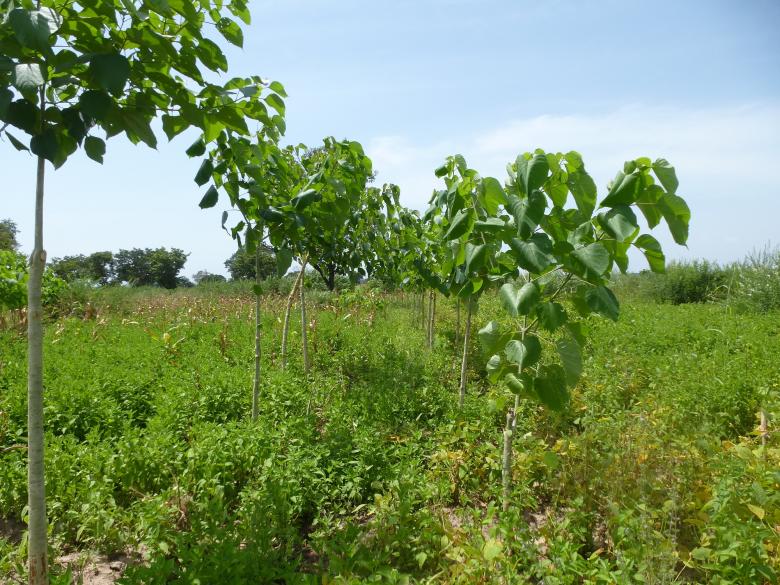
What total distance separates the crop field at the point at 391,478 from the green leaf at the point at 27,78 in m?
1.82

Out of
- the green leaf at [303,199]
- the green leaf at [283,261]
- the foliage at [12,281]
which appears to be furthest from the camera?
the foliage at [12,281]

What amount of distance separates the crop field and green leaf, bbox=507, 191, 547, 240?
1.03 meters

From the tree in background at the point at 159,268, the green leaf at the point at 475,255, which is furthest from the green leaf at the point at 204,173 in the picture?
the tree in background at the point at 159,268

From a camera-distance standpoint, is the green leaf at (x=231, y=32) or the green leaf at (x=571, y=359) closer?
the green leaf at (x=231, y=32)

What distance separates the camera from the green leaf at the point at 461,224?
2348mm

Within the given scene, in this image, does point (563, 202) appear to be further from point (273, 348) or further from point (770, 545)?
point (273, 348)

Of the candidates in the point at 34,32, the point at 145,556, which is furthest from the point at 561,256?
the point at 145,556

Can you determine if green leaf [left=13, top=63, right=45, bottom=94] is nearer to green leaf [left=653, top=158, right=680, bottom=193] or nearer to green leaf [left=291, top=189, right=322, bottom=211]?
green leaf [left=291, top=189, right=322, bottom=211]

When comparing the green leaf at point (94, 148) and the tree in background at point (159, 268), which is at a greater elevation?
the tree in background at point (159, 268)

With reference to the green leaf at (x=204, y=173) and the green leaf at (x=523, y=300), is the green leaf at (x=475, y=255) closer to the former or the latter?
the green leaf at (x=523, y=300)

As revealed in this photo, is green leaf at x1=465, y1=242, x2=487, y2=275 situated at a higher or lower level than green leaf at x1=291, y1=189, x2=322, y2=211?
lower

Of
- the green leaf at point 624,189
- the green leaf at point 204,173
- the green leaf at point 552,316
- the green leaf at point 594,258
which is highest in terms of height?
the green leaf at point 204,173

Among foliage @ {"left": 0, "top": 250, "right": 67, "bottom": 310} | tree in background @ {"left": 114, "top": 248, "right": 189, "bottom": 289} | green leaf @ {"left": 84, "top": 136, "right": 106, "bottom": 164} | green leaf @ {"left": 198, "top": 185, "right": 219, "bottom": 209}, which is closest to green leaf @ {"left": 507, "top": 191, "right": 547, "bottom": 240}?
green leaf @ {"left": 84, "top": 136, "right": 106, "bottom": 164}

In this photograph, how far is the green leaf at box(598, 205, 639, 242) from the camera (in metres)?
1.89
